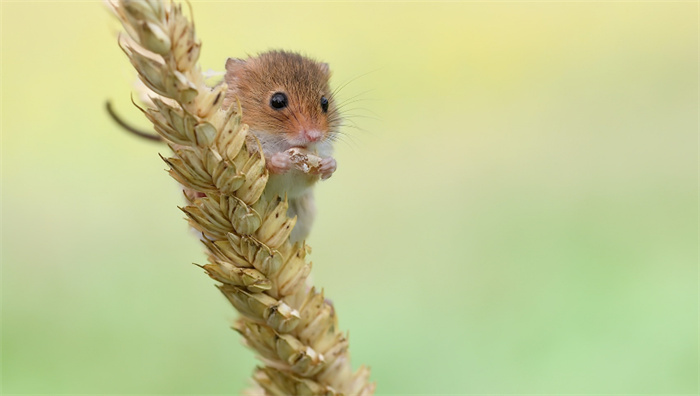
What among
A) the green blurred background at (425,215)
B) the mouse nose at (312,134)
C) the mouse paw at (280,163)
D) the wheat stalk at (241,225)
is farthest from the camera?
the green blurred background at (425,215)

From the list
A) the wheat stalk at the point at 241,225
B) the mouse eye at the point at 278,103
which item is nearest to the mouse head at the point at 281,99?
the mouse eye at the point at 278,103

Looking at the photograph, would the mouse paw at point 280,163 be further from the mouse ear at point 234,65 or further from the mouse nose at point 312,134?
the mouse ear at point 234,65

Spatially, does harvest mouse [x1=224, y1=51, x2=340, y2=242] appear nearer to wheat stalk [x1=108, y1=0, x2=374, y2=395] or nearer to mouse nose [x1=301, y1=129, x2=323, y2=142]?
mouse nose [x1=301, y1=129, x2=323, y2=142]

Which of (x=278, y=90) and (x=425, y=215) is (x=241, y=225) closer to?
(x=278, y=90)

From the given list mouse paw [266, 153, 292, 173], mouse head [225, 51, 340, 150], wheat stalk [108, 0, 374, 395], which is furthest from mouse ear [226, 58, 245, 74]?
wheat stalk [108, 0, 374, 395]

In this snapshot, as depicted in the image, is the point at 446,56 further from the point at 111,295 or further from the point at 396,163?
the point at 111,295

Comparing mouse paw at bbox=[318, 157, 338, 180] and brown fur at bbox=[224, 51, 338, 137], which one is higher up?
brown fur at bbox=[224, 51, 338, 137]
